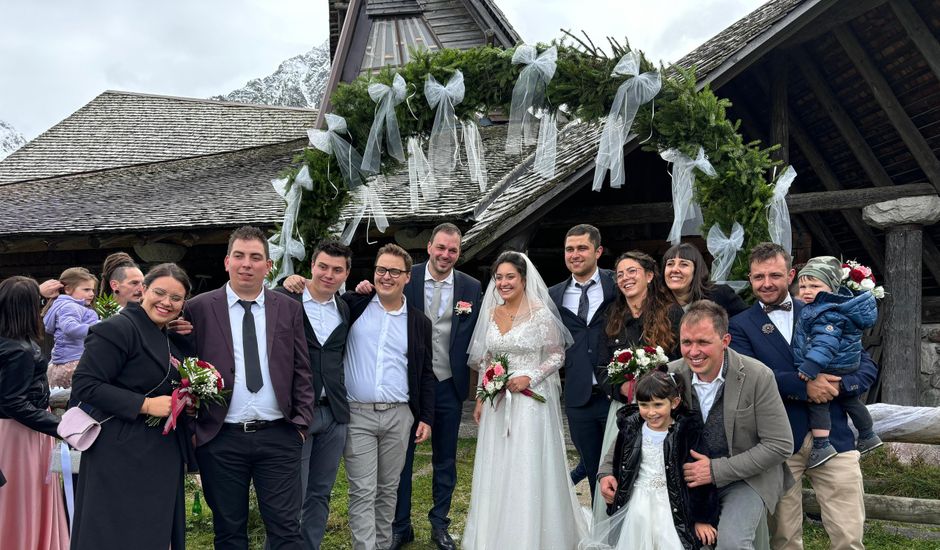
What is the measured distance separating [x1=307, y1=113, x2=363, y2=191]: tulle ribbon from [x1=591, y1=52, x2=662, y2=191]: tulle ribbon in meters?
1.85

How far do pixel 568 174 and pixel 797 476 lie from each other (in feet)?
14.5

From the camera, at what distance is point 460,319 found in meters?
5.27

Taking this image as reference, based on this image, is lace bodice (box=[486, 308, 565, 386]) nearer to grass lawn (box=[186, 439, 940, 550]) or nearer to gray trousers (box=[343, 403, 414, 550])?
gray trousers (box=[343, 403, 414, 550])

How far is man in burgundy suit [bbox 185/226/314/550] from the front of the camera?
12.9 feet

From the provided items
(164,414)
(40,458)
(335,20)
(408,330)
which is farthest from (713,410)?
(335,20)

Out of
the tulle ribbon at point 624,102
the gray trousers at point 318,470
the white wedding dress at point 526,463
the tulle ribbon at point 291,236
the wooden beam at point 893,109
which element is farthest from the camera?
the wooden beam at point 893,109

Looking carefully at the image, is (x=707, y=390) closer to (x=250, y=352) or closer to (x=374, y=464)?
(x=374, y=464)

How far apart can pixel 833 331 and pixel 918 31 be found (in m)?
5.53

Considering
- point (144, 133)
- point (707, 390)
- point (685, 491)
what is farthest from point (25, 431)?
point (144, 133)

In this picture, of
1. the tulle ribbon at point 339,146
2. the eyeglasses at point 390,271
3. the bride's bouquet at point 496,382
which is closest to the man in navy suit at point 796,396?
the bride's bouquet at point 496,382

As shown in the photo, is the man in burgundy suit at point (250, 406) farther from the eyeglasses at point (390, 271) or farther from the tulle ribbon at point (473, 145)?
the tulle ribbon at point (473, 145)

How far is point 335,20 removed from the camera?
15.1 meters

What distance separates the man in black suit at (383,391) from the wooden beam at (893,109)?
6.21m

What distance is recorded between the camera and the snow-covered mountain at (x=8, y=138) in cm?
16515
